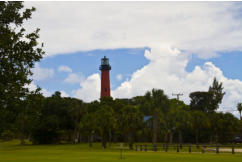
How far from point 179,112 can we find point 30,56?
→ 57407 mm

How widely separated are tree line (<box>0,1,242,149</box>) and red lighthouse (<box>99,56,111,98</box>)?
27.1ft

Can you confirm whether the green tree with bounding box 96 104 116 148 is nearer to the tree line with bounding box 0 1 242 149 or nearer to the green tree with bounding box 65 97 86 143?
the tree line with bounding box 0 1 242 149

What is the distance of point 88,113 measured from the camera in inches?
3142

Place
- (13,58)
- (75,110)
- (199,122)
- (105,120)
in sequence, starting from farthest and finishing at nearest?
(75,110), (199,122), (105,120), (13,58)

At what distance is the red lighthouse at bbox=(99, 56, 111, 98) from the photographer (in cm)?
10500

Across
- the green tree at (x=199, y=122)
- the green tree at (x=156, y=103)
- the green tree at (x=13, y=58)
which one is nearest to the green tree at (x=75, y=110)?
the green tree at (x=199, y=122)

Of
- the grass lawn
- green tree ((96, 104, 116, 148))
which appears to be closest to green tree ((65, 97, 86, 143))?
green tree ((96, 104, 116, 148))

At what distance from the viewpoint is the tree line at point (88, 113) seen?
51.2ft

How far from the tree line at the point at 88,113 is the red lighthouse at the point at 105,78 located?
827cm

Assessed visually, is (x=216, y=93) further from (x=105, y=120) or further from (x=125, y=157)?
(x=125, y=157)

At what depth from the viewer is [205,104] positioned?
104000 mm

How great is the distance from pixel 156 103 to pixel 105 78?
5097 centimetres

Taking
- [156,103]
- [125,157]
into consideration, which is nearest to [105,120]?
[156,103]

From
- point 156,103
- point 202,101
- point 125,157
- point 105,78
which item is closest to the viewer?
point 125,157
